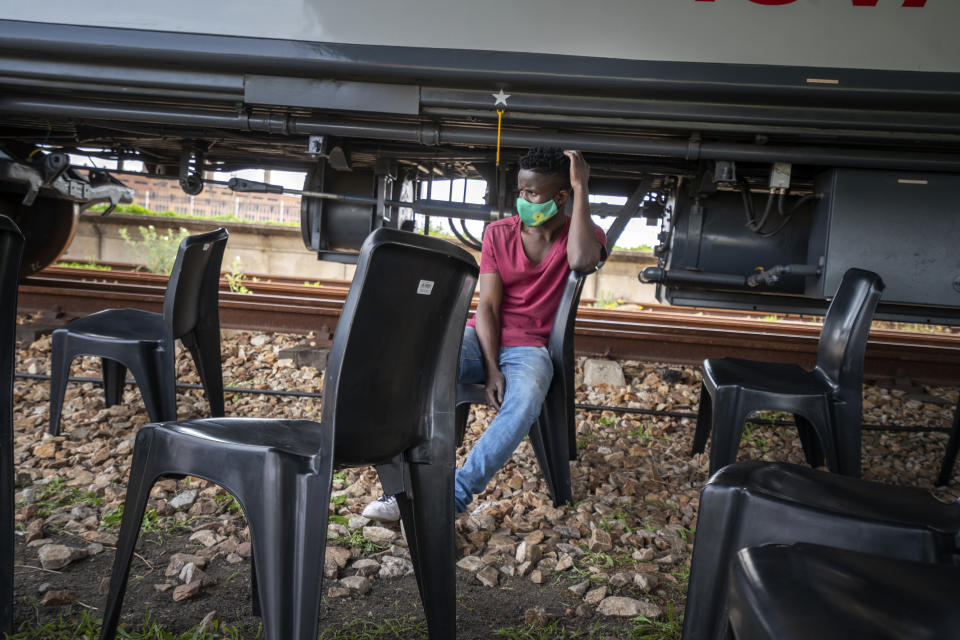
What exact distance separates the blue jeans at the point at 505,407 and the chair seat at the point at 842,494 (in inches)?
36.7

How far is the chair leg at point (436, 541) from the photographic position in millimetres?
1657

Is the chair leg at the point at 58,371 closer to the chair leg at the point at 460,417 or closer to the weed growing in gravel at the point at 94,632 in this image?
the weed growing in gravel at the point at 94,632

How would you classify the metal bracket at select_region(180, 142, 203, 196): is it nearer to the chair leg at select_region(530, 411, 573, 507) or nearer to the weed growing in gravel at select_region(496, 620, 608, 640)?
the chair leg at select_region(530, 411, 573, 507)

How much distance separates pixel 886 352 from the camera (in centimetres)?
459

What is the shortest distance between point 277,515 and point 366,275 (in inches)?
20.4

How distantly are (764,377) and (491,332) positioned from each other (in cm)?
116

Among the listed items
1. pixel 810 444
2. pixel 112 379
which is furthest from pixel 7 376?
pixel 810 444

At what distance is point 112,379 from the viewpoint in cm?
368

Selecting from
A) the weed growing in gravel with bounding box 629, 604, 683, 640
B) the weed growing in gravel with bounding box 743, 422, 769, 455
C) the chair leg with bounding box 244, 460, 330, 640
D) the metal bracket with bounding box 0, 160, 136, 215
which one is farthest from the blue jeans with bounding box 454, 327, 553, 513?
the metal bracket with bounding box 0, 160, 136, 215

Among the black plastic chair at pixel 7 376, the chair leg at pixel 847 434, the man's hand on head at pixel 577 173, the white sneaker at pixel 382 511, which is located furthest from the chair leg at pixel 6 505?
the chair leg at pixel 847 434

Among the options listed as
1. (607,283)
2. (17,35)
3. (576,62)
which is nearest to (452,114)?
(576,62)

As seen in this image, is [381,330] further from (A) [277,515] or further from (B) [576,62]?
(B) [576,62]

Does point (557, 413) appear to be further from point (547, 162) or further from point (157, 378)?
point (157, 378)

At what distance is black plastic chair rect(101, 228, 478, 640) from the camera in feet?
4.47
